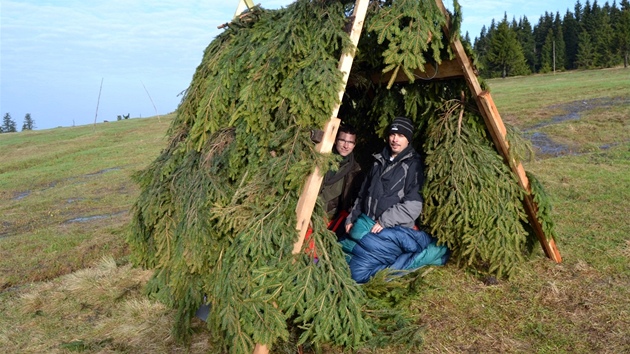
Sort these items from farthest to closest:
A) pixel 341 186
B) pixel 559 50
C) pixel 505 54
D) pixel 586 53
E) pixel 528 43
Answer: pixel 528 43 → pixel 559 50 → pixel 586 53 → pixel 505 54 → pixel 341 186

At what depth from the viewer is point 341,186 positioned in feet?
17.5

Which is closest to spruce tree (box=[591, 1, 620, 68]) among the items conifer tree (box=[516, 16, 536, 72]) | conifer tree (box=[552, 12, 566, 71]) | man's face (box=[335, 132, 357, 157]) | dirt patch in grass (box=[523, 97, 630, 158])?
conifer tree (box=[552, 12, 566, 71])

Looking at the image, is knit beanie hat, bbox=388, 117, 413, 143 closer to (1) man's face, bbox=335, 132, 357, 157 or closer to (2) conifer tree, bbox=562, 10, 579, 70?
(1) man's face, bbox=335, 132, 357, 157

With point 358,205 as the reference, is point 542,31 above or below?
above

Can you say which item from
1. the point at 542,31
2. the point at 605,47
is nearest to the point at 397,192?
the point at 605,47

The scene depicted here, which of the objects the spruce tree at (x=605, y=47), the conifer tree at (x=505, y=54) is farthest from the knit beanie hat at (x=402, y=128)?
the spruce tree at (x=605, y=47)

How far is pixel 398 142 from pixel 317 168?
57.7 inches

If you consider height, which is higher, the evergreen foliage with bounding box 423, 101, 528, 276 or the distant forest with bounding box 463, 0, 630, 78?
the distant forest with bounding box 463, 0, 630, 78

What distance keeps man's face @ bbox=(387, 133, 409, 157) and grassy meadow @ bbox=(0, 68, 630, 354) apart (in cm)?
126

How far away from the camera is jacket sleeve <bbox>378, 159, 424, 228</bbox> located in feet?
15.7

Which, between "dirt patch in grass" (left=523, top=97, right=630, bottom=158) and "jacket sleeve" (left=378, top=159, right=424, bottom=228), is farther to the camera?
"dirt patch in grass" (left=523, top=97, right=630, bottom=158)

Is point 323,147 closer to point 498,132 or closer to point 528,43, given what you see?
point 498,132

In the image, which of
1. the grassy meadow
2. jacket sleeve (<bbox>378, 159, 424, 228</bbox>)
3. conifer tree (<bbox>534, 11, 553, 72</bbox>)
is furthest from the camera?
conifer tree (<bbox>534, 11, 553, 72</bbox>)

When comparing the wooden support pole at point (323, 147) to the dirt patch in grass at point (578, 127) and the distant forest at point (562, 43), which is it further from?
the distant forest at point (562, 43)
